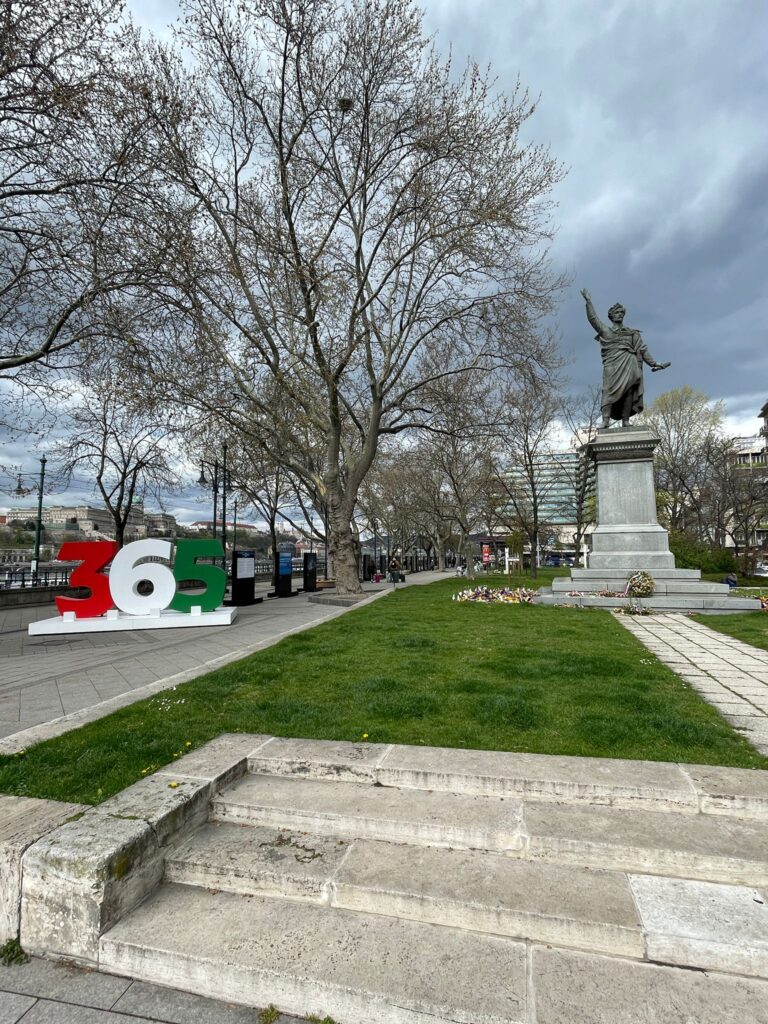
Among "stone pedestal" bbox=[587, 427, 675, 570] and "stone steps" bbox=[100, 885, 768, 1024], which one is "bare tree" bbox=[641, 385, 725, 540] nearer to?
"stone pedestal" bbox=[587, 427, 675, 570]

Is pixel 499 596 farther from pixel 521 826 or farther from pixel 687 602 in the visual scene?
pixel 521 826

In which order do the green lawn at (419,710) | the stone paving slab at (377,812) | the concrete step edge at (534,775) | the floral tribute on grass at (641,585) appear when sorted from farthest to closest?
the floral tribute on grass at (641,585) < the green lawn at (419,710) < the concrete step edge at (534,775) < the stone paving slab at (377,812)

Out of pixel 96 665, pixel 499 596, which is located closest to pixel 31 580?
pixel 96 665

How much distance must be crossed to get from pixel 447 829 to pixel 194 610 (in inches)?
402

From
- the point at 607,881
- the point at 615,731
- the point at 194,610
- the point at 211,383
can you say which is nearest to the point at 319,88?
the point at 211,383

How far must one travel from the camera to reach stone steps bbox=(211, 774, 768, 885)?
2.51 m

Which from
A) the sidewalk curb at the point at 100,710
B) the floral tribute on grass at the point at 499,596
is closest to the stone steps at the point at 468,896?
the sidewalk curb at the point at 100,710

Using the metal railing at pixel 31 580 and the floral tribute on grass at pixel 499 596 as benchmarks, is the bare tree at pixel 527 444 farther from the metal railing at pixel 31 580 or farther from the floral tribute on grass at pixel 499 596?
the metal railing at pixel 31 580

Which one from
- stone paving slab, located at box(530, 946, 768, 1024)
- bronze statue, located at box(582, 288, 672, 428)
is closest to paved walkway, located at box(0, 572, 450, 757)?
stone paving slab, located at box(530, 946, 768, 1024)

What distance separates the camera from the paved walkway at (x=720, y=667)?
448 cm

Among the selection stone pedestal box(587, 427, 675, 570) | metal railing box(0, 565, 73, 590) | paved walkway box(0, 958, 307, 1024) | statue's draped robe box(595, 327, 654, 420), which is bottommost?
paved walkway box(0, 958, 307, 1024)

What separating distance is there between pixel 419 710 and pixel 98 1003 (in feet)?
9.62

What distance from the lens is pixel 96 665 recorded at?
7379mm

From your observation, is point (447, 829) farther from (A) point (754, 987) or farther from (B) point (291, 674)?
(B) point (291, 674)
